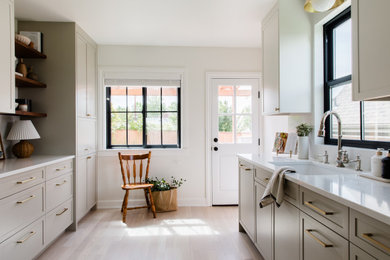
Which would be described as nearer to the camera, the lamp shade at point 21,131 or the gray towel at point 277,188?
the gray towel at point 277,188

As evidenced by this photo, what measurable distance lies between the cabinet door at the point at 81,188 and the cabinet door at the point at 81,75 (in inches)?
24.8

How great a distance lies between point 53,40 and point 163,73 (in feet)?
4.87

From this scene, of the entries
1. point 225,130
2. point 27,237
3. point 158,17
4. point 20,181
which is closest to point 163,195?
point 225,130

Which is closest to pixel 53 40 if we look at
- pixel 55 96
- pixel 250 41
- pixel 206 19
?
pixel 55 96

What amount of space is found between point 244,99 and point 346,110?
1.84 metres

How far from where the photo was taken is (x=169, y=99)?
3758 millimetres

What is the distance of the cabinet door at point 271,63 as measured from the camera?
2.40 metres

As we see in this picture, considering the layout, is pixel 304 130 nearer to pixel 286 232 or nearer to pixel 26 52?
pixel 286 232

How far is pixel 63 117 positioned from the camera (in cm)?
281

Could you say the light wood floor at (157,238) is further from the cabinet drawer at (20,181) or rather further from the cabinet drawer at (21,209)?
the cabinet drawer at (20,181)

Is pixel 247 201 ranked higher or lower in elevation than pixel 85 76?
lower

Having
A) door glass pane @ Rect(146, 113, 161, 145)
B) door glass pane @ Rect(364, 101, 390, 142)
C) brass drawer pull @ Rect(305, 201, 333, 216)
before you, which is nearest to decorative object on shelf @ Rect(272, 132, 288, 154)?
door glass pane @ Rect(364, 101, 390, 142)

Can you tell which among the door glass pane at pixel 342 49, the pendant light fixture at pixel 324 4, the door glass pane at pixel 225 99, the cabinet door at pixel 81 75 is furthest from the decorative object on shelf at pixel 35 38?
the door glass pane at pixel 342 49

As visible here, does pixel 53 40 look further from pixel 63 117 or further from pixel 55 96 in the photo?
pixel 63 117
